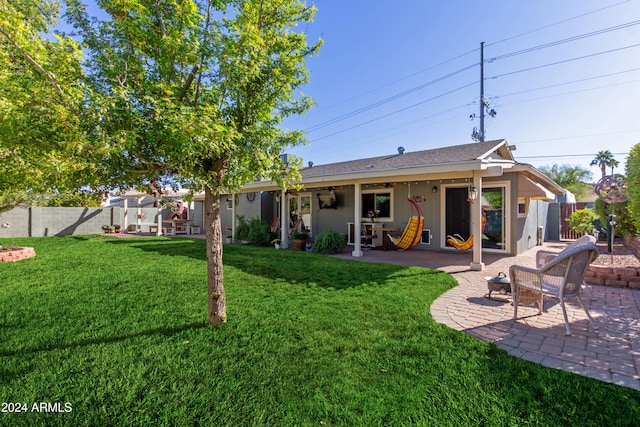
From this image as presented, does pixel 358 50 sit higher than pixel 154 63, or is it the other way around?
pixel 358 50

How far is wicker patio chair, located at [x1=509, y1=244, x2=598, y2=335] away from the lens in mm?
3299

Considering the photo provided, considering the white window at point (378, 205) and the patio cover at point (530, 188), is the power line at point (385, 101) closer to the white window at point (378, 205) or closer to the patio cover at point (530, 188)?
the white window at point (378, 205)

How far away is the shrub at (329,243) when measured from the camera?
30.7 feet

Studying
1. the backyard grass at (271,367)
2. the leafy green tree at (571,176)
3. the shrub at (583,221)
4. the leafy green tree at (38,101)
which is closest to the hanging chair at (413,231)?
the backyard grass at (271,367)

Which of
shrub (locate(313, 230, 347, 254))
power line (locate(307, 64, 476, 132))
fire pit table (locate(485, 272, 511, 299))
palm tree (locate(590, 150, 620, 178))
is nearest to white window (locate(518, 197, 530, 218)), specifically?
shrub (locate(313, 230, 347, 254))

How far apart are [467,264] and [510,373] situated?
563 cm

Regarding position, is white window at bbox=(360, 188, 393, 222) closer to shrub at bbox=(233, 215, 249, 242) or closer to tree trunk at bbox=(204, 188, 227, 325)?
shrub at bbox=(233, 215, 249, 242)

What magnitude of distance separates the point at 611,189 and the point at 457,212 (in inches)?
172

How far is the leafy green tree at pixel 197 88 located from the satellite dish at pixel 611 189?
24.0ft

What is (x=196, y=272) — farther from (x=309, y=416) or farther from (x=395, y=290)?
(x=309, y=416)

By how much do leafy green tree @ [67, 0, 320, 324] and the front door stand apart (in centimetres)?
853

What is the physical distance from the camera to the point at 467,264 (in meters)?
7.64

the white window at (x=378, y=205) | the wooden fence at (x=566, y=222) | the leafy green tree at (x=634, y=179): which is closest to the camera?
the leafy green tree at (x=634, y=179)

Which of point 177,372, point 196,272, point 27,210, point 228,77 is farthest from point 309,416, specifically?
point 27,210
